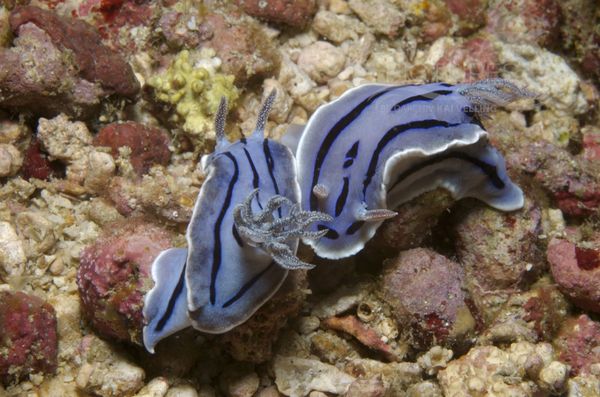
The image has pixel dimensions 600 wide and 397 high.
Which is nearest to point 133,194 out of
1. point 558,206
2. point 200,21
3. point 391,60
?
point 200,21

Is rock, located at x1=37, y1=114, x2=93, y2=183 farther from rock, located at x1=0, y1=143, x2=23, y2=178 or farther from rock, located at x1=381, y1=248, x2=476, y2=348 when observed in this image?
rock, located at x1=381, y1=248, x2=476, y2=348

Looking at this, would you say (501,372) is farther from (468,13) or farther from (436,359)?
(468,13)

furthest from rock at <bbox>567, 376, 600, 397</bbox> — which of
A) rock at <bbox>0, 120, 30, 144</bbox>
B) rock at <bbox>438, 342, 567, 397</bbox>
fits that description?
rock at <bbox>0, 120, 30, 144</bbox>

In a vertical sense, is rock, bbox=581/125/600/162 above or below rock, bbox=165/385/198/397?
above

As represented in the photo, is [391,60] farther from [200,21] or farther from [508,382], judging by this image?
[508,382]

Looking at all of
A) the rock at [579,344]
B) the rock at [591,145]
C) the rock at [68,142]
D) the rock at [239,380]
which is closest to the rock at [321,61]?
the rock at [68,142]
